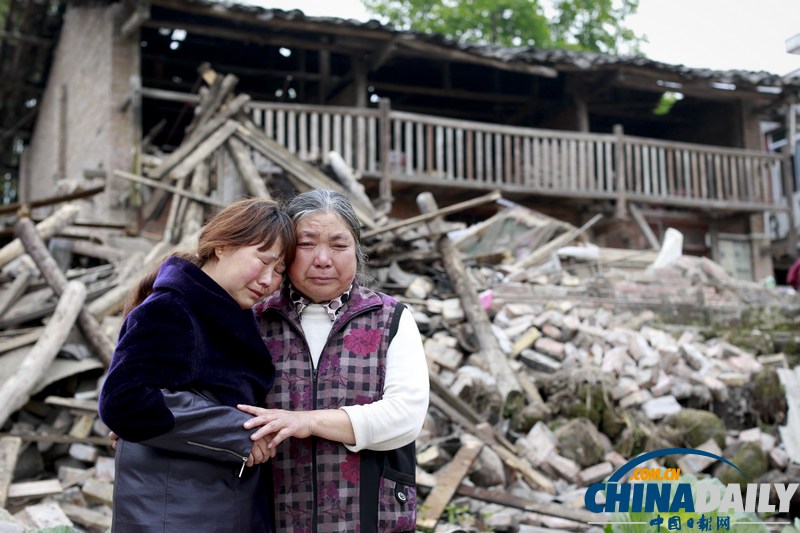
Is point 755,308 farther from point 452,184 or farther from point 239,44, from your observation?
point 239,44

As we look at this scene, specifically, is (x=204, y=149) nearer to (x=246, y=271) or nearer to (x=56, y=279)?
(x=56, y=279)

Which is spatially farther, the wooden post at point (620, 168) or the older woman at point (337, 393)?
the wooden post at point (620, 168)

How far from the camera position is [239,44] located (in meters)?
13.8

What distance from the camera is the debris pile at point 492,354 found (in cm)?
496

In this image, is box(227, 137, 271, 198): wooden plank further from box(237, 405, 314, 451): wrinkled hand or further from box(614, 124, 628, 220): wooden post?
box(614, 124, 628, 220): wooden post

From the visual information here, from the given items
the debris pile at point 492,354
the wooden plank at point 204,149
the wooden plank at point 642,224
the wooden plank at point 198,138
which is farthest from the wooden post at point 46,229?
the wooden plank at point 642,224

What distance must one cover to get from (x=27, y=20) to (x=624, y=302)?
12466 mm

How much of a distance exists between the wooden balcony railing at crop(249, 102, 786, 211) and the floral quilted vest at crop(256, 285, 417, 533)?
8.24 metres

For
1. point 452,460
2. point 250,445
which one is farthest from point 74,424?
point 250,445

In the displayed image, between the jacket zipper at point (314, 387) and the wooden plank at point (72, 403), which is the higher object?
the jacket zipper at point (314, 387)

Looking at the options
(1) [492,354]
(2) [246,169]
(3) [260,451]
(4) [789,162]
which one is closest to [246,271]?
(3) [260,451]

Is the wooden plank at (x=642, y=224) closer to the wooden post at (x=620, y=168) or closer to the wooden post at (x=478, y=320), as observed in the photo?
the wooden post at (x=620, y=168)

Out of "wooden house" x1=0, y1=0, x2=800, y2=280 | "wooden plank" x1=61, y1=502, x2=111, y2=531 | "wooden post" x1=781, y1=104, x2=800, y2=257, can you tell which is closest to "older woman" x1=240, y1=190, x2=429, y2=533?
"wooden plank" x1=61, y1=502, x2=111, y2=531

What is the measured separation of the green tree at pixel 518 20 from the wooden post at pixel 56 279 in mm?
15921
